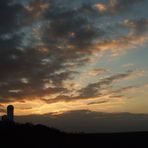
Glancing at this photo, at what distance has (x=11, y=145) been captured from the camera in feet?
91.7

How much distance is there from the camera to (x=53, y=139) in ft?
102

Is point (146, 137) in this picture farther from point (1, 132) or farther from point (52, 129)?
point (1, 132)

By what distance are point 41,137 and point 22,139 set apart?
6.18 ft

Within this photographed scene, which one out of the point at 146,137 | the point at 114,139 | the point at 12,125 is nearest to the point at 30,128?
the point at 12,125

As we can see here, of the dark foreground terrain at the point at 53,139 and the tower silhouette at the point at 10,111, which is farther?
the tower silhouette at the point at 10,111

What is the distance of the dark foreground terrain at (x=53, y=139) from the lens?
95.2 ft

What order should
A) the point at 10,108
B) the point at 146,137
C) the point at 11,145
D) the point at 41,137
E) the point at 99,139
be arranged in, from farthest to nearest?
the point at 10,108, the point at 146,137, the point at 99,139, the point at 41,137, the point at 11,145

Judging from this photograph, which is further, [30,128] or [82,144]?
[30,128]

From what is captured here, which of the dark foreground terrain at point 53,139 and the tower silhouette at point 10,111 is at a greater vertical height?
the tower silhouette at point 10,111

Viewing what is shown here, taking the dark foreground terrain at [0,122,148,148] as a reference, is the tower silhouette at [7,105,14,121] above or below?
above

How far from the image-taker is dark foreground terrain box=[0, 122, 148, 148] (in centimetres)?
2901

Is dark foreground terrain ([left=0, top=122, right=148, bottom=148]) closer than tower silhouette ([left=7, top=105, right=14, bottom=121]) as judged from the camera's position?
Yes

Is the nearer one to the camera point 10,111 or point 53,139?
point 53,139

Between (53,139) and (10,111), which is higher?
(10,111)
